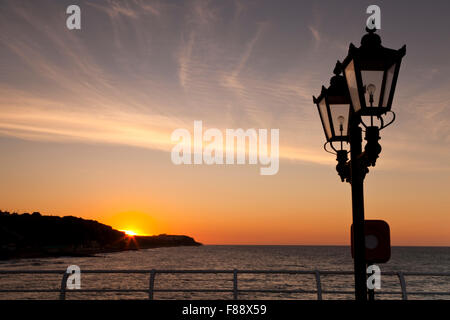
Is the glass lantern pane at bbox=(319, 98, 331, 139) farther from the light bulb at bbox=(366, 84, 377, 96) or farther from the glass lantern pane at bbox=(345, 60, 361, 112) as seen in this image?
the light bulb at bbox=(366, 84, 377, 96)

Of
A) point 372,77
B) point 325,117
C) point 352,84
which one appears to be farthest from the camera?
point 325,117

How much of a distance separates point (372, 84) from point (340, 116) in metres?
1.12

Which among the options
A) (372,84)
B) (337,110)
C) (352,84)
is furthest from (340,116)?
(372,84)

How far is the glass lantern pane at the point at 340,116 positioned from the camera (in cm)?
619

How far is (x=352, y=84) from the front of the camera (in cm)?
527

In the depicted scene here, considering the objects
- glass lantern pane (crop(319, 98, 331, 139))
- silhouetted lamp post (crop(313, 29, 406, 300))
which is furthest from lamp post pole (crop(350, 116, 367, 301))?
glass lantern pane (crop(319, 98, 331, 139))

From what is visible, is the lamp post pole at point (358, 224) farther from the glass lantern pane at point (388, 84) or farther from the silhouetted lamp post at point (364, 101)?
the glass lantern pane at point (388, 84)

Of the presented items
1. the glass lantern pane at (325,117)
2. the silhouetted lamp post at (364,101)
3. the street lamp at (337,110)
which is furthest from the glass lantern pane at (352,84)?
the glass lantern pane at (325,117)

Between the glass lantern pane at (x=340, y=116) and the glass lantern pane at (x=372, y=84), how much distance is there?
1.00 meters

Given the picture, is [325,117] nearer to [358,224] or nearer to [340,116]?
[340,116]

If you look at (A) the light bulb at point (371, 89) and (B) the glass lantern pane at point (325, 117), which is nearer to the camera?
(A) the light bulb at point (371, 89)

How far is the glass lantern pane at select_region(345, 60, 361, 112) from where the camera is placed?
5141 mm
